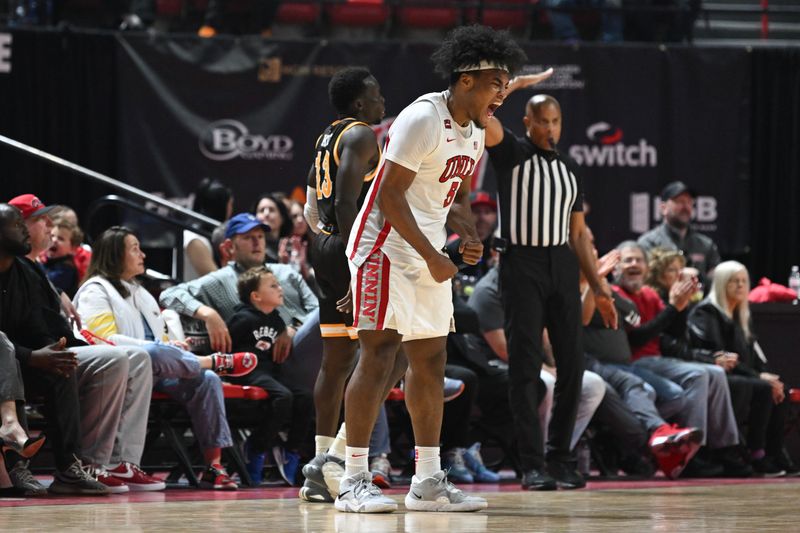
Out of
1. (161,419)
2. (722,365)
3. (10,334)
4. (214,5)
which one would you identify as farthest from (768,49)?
(10,334)

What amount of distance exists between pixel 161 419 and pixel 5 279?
1.14 m

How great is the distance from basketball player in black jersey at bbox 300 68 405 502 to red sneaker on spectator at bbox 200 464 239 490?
3.61 feet

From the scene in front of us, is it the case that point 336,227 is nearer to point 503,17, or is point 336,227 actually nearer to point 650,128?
point 650,128

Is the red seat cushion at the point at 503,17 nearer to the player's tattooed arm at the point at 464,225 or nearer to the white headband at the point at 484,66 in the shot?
the player's tattooed arm at the point at 464,225

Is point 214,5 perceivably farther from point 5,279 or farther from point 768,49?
point 5,279

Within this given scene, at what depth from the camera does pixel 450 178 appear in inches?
188

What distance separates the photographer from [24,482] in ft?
18.2

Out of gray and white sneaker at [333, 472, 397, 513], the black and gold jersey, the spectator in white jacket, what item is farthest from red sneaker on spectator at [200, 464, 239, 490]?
gray and white sneaker at [333, 472, 397, 513]

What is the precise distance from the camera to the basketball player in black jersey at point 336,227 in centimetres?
508

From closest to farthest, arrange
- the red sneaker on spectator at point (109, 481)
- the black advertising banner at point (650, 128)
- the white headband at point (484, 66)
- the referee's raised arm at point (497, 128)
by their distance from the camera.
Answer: the white headband at point (484, 66) < the red sneaker on spectator at point (109, 481) < the referee's raised arm at point (497, 128) < the black advertising banner at point (650, 128)

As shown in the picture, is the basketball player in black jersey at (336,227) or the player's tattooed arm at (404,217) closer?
the player's tattooed arm at (404,217)

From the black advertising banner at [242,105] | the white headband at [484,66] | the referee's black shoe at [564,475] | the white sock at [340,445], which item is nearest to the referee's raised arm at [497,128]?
the white headband at [484,66]

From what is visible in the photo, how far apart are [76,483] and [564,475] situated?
2227 millimetres

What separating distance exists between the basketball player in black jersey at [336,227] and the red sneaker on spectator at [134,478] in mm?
1120
